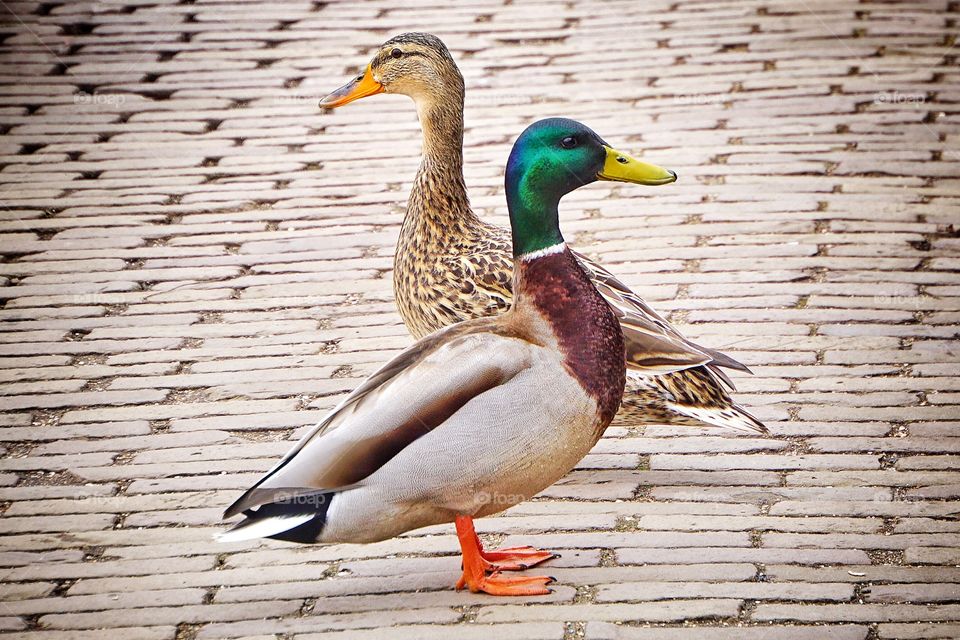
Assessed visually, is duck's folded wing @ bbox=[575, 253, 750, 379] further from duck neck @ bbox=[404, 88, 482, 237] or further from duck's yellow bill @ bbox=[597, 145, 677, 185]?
duck neck @ bbox=[404, 88, 482, 237]

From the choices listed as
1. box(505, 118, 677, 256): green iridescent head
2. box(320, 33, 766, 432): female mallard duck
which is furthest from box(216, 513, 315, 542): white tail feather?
box(320, 33, 766, 432): female mallard duck

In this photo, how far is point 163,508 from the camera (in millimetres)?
3924

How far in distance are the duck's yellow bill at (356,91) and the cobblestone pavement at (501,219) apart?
2.77 feet

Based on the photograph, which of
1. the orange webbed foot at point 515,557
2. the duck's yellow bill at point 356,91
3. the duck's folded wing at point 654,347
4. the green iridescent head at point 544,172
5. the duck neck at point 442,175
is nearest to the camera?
the green iridescent head at point 544,172

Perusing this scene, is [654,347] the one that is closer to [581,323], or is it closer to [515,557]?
[581,323]

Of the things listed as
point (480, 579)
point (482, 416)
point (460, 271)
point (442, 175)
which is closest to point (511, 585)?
point (480, 579)

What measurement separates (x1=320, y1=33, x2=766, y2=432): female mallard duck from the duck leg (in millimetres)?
764

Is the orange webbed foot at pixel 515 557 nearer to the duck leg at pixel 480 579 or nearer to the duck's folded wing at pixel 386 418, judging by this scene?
the duck leg at pixel 480 579

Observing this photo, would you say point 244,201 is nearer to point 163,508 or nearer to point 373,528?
point 163,508

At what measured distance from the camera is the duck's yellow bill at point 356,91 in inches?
188

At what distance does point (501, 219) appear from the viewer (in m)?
5.61

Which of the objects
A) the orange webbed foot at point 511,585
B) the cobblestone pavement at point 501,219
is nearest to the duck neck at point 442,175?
the cobblestone pavement at point 501,219

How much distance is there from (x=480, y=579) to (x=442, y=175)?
65.2 inches

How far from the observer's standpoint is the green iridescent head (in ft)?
11.2
